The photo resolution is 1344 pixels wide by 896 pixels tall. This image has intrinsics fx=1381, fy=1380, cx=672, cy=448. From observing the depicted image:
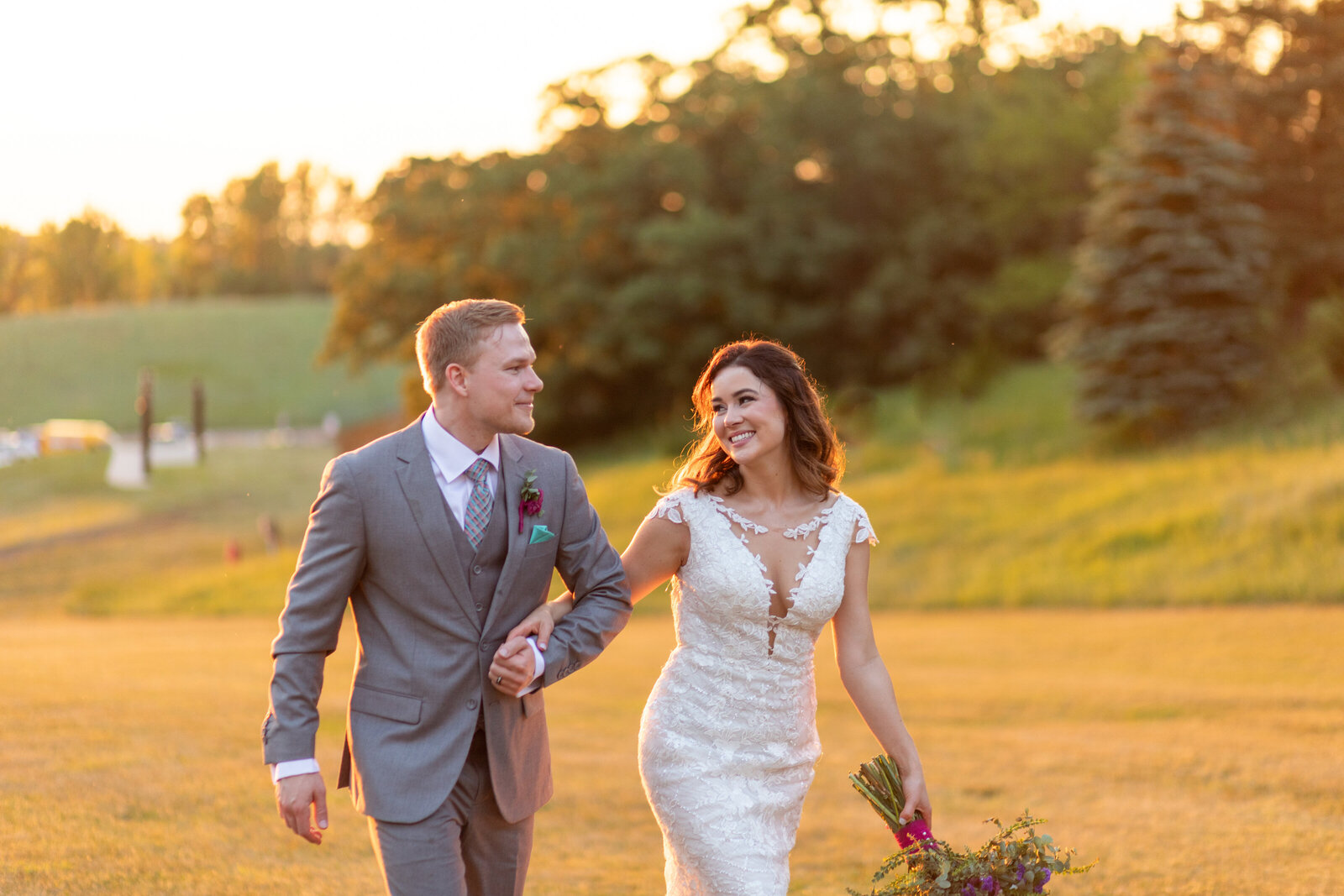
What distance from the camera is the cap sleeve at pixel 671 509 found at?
4.16m

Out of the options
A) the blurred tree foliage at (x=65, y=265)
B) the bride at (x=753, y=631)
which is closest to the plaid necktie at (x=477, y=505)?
the bride at (x=753, y=631)

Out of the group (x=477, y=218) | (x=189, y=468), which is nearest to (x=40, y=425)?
(x=189, y=468)

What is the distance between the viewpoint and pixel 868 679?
4.11 metres

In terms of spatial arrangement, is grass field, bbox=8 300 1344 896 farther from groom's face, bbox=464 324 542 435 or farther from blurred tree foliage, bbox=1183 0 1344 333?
blurred tree foliage, bbox=1183 0 1344 333

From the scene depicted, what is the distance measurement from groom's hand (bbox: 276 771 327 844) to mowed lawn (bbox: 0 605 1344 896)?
8.18 feet

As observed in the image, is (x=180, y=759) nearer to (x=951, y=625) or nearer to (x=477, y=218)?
(x=951, y=625)

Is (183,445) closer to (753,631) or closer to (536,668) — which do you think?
(753,631)

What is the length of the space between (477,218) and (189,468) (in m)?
10.7

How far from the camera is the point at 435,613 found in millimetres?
3525

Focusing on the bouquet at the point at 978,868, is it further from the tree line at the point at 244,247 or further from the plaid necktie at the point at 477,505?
the tree line at the point at 244,247

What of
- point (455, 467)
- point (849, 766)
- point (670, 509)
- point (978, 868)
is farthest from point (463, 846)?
point (849, 766)

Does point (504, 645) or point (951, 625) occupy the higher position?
point (504, 645)

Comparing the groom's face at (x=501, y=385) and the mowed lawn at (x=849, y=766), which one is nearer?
the groom's face at (x=501, y=385)

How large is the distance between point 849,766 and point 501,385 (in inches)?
266
